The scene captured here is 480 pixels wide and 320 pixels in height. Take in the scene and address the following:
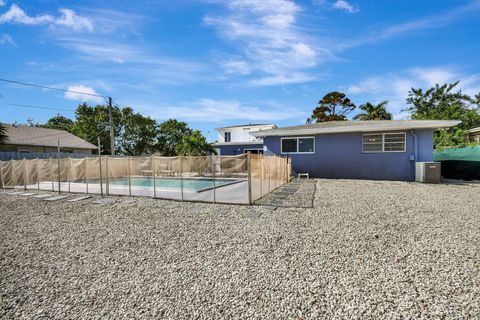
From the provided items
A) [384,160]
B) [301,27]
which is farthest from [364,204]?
[384,160]

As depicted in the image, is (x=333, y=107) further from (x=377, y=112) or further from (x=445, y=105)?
(x=445, y=105)

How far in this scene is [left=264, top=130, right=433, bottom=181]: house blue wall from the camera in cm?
1312

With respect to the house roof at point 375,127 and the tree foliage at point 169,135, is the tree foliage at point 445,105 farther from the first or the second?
the tree foliage at point 169,135

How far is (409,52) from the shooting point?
1412cm

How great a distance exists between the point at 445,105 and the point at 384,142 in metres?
23.1

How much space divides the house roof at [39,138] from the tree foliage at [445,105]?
3745 centimetres

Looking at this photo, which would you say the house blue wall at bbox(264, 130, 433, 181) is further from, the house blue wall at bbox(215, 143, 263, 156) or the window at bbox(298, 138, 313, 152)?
the house blue wall at bbox(215, 143, 263, 156)

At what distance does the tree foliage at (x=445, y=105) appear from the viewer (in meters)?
26.8

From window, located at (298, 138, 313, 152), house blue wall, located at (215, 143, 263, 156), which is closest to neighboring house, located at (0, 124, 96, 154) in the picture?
house blue wall, located at (215, 143, 263, 156)

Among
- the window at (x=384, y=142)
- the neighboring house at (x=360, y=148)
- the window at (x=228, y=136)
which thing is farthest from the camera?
the window at (x=228, y=136)

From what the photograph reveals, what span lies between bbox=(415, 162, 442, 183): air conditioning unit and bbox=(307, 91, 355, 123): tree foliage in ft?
70.9

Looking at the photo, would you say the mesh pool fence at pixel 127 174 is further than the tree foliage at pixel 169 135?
No

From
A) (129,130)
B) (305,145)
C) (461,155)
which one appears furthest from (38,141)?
(461,155)

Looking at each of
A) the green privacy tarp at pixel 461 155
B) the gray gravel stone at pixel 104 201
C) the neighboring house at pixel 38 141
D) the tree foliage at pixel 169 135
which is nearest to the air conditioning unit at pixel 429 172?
the green privacy tarp at pixel 461 155
